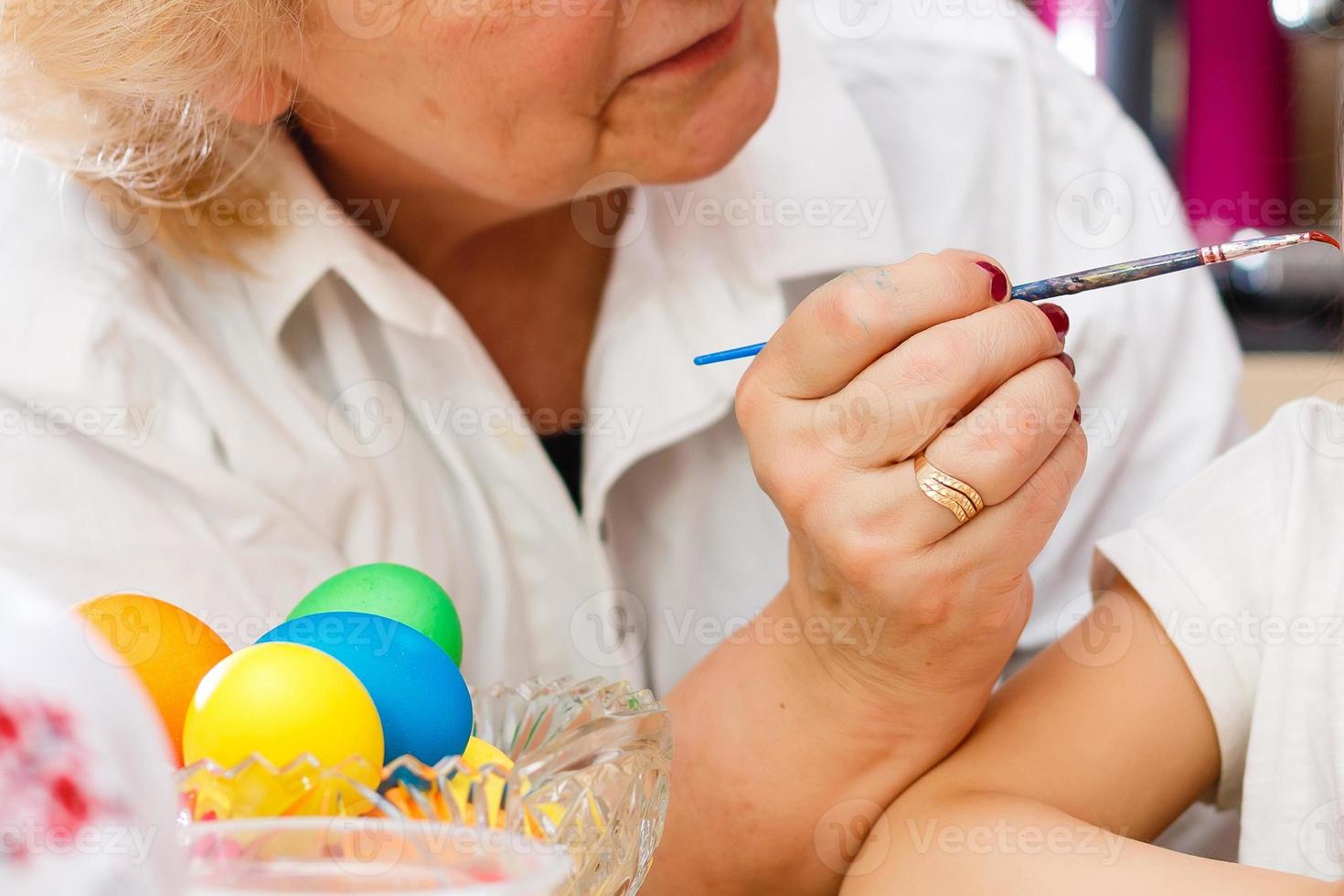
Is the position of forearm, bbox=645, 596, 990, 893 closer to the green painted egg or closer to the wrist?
the wrist

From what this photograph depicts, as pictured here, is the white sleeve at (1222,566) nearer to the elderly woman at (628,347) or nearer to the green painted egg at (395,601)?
the elderly woman at (628,347)

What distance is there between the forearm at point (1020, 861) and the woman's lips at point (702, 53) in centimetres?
48

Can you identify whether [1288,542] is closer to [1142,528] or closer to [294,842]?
[1142,528]

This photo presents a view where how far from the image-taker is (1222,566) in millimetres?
754

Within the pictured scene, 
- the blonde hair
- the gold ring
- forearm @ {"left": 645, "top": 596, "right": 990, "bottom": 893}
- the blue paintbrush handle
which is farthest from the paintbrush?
the blonde hair

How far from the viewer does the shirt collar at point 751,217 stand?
965 mm

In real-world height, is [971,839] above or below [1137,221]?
below

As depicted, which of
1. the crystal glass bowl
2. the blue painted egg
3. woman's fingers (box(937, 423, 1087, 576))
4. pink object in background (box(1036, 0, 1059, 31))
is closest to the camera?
the crystal glass bowl

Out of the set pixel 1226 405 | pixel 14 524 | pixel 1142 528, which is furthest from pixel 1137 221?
pixel 14 524

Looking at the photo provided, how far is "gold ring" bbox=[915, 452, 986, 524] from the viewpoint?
645mm

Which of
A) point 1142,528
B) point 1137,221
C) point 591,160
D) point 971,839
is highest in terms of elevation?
point 591,160

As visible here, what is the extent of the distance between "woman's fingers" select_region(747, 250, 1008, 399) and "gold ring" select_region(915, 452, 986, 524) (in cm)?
6

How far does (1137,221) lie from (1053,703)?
568 millimetres

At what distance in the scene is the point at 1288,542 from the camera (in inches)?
29.4
